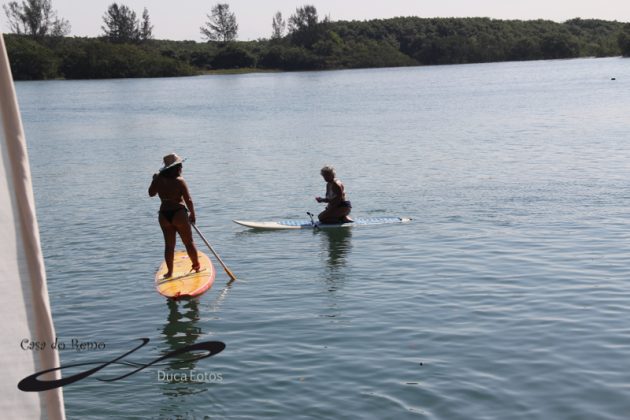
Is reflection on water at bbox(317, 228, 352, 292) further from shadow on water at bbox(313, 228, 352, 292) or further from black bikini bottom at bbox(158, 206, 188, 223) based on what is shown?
black bikini bottom at bbox(158, 206, 188, 223)

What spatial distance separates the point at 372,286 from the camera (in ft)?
50.6

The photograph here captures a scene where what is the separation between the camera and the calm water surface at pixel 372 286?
1018 centimetres

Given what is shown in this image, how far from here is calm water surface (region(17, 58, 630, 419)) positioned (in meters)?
10.2

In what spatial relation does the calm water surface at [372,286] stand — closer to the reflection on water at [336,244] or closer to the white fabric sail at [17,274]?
the reflection on water at [336,244]

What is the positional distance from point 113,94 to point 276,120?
51.4 m

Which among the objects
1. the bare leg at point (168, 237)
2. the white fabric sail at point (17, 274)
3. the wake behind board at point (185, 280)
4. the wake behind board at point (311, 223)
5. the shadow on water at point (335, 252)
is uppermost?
the white fabric sail at point (17, 274)

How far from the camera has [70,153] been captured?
43.2 metres

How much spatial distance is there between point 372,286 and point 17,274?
43.5 ft

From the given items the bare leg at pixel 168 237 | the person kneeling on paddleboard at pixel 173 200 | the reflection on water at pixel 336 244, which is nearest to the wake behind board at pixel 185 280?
the bare leg at pixel 168 237

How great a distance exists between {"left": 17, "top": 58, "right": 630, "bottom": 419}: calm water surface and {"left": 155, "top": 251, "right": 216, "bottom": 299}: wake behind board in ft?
1.15

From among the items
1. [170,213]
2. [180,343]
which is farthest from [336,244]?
[180,343]

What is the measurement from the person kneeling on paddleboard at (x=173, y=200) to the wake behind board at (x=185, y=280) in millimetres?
498

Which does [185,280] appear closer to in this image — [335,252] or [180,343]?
[180,343]

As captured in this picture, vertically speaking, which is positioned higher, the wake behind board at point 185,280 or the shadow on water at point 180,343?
the wake behind board at point 185,280
